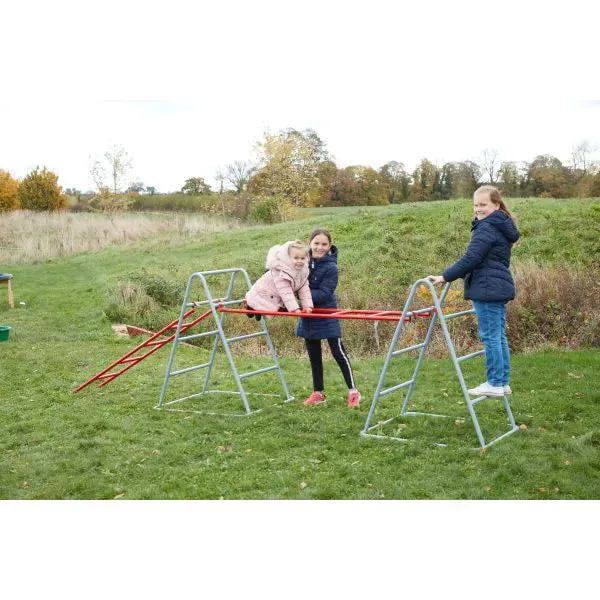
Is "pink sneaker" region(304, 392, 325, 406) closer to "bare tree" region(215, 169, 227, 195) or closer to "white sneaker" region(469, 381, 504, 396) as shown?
"white sneaker" region(469, 381, 504, 396)

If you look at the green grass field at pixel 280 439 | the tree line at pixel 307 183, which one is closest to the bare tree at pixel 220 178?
the tree line at pixel 307 183

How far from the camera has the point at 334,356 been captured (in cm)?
573

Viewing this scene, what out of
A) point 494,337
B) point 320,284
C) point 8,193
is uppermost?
point 8,193

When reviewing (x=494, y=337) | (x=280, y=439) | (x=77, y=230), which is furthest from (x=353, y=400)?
(x=77, y=230)

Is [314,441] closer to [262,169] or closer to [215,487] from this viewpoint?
[215,487]

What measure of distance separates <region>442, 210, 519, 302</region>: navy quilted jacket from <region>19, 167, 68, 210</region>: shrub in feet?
99.6

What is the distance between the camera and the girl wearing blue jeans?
4.70 meters

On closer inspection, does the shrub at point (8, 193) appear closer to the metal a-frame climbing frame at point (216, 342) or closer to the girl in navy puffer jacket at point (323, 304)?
the metal a-frame climbing frame at point (216, 342)

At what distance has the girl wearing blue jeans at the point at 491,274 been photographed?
15.4 ft

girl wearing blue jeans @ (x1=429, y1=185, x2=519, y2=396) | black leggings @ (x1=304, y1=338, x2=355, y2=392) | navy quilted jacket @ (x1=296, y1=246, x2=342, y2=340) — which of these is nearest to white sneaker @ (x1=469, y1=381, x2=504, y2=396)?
girl wearing blue jeans @ (x1=429, y1=185, x2=519, y2=396)

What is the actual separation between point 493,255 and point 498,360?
68cm

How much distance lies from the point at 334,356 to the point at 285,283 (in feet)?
2.23

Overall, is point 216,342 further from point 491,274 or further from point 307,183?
point 307,183

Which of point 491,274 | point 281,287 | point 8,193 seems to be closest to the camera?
point 491,274
